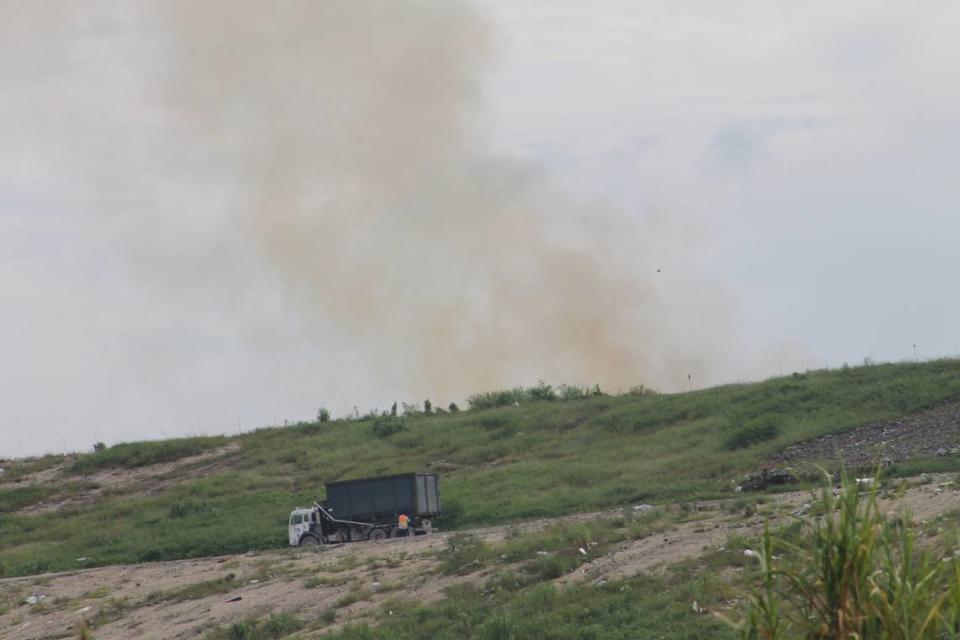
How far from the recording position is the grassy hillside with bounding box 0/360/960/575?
39250mm

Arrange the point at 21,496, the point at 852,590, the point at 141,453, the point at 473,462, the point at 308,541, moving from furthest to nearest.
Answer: the point at 141,453 → the point at 21,496 → the point at 473,462 → the point at 308,541 → the point at 852,590

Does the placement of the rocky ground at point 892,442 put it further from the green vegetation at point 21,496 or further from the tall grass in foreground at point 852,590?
the green vegetation at point 21,496

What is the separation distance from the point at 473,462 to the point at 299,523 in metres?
9.17

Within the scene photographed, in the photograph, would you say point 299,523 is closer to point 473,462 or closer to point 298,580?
point 298,580

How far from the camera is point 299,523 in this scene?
128 feet

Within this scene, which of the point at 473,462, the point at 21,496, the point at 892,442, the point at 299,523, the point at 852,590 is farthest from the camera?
the point at 21,496

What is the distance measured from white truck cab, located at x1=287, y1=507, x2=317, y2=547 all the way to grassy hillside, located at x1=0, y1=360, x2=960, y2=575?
808mm

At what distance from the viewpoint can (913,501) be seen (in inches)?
1042

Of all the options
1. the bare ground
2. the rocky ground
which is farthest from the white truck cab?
the rocky ground

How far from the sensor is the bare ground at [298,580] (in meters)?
26.7

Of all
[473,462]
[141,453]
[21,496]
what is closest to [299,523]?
[473,462]

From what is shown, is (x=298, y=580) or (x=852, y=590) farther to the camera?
(x=298, y=580)

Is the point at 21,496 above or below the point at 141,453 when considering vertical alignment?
below

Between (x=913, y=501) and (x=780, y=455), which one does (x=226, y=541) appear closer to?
(x=780, y=455)
